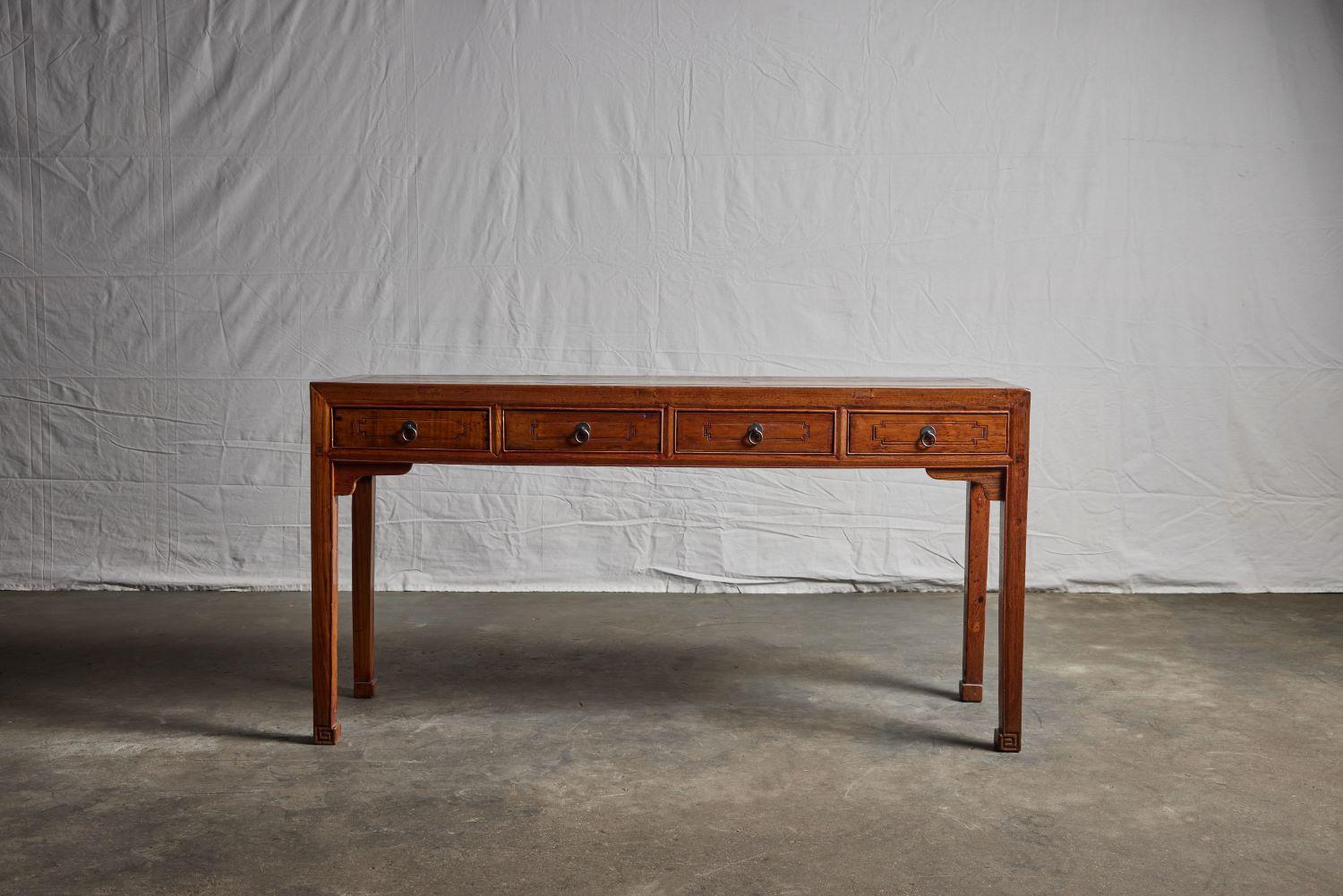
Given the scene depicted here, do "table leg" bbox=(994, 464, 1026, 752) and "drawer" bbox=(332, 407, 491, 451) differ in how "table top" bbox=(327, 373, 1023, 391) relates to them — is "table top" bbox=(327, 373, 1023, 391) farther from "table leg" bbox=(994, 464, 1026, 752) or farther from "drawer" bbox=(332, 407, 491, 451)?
"table leg" bbox=(994, 464, 1026, 752)

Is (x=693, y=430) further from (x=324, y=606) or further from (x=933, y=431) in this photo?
(x=324, y=606)

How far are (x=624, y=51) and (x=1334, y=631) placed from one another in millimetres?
3325

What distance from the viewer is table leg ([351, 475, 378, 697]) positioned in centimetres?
326

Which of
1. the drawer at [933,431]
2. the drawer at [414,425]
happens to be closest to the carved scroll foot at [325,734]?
the drawer at [414,425]

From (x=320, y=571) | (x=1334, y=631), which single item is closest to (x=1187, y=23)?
(x=1334, y=631)

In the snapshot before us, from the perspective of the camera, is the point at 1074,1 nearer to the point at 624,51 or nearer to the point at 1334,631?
the point at 624,51

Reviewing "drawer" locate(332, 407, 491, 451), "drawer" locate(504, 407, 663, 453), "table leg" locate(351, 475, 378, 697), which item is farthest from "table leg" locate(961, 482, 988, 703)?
"table leg" locate(351, 475, 378, 697)

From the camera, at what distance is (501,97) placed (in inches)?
182

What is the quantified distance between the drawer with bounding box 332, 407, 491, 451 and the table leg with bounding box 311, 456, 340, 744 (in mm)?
153

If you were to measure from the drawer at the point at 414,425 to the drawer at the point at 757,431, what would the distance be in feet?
1.60

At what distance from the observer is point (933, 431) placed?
2.86 m

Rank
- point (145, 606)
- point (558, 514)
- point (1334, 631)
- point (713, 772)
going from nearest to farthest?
point (713, 772)
point (1334, 631)
point (145, 606)
point (558, 514)

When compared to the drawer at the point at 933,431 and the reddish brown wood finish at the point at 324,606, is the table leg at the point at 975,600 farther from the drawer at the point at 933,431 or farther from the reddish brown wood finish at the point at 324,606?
the reddish brown wood finish at the point at 324,606

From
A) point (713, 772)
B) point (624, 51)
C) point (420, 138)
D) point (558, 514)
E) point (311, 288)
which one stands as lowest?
point (713, 772)
